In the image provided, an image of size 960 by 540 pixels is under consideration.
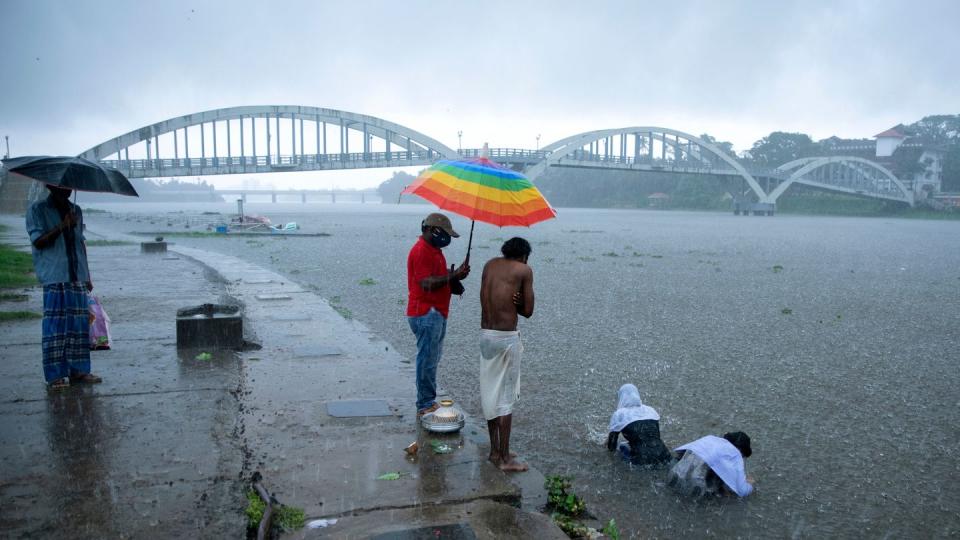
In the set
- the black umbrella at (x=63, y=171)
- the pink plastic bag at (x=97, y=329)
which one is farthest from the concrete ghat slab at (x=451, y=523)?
the pink plastic bag at (x=97, y=329)

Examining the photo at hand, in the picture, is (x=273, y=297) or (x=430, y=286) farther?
(x=273, y=297)

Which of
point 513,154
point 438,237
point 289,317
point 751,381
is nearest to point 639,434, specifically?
point 438,237

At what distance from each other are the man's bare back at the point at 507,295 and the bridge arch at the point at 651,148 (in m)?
66.9

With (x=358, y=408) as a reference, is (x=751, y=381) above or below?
below

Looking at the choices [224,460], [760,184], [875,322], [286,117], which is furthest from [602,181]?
[224,460]

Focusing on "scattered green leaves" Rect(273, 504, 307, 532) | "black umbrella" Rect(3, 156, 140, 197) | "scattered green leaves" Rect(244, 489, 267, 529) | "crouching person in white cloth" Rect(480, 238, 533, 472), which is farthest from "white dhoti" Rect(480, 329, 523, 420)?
"black umbrella" Rect(3, 156, 140, 197)

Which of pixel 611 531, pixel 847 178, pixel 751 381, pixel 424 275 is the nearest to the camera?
pixel 611 531

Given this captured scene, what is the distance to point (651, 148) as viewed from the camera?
8481cm

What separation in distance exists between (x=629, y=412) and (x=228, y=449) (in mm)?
2584

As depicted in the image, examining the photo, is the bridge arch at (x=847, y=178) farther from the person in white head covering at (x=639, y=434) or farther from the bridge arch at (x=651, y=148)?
the person in white head covering at (x=639, y=434)

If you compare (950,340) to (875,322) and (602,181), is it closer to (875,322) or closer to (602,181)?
(875,322)

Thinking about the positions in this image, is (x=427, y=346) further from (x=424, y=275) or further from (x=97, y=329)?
(x=97, y=329)

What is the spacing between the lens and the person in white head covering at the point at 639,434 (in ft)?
14.9

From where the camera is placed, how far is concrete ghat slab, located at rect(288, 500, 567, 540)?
3.21 metres
